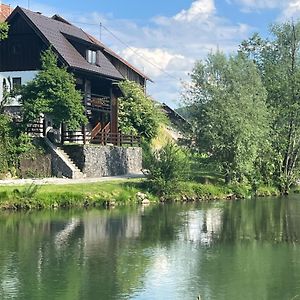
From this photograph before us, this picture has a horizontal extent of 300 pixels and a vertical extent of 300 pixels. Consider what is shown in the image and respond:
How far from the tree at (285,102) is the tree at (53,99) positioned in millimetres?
15108

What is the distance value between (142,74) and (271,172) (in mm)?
26910

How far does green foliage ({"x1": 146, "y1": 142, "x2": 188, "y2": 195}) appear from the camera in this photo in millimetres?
38562

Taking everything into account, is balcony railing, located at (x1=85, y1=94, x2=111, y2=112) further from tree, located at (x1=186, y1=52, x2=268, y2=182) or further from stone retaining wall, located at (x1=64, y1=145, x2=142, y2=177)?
tree, located at (x1=186, y1=52, x2=268, y2=182)

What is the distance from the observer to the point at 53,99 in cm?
4050

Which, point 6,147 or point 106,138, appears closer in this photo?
point 6,147

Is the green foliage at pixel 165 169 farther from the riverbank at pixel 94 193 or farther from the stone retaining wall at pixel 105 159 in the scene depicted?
the stone retaining wall at pixel 105 159

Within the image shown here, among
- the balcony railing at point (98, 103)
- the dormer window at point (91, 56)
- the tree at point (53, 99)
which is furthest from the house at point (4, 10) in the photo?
the tree at point (53, 99)

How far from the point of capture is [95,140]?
4500cm

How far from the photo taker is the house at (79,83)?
137ft

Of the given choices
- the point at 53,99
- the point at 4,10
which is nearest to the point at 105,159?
the point at 53,99

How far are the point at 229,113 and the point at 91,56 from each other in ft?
46.3

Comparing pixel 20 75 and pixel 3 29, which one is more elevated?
pixel 3 29

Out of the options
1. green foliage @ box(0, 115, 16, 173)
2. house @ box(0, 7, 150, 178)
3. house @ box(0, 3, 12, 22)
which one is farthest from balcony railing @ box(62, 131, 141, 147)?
house @ box(0, 3, 12, 22)

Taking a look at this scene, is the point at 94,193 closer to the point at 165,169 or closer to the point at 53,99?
the point at 165,169
